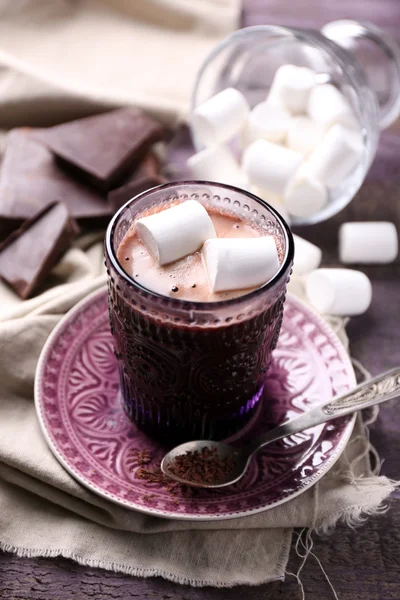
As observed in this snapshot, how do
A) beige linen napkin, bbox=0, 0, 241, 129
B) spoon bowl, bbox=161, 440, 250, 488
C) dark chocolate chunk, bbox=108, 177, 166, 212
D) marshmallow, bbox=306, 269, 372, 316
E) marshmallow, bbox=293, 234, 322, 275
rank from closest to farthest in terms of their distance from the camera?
spoon bowl, bbox=161, 440, 250, 488 → marshmallow, bbox=306, 269, 372, 316 → marshmallow, bbox=293, 234, 322, 275 → dark chocolate chunk, bbox=108, 177, 166, 212 → beige linen napkin, bbox=0, 0, 241, 129

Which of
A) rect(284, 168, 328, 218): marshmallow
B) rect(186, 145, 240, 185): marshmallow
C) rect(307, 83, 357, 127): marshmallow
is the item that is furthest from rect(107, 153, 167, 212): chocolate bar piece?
rect(307, 83, 357, 127): marshmallow

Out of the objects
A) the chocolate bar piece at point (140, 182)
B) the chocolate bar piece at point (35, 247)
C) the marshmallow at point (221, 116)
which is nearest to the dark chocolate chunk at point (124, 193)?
the chocolate bar piece at point (140, 182)

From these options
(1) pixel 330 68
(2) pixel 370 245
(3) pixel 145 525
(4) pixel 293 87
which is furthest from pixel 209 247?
(1) pixel 330 68

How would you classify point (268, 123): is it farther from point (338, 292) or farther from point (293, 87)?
point (338, 292)

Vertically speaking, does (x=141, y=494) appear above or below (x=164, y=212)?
below

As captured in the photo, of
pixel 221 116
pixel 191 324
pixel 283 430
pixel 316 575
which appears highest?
pixel 191 324

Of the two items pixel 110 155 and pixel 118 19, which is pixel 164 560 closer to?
pixel 110 155

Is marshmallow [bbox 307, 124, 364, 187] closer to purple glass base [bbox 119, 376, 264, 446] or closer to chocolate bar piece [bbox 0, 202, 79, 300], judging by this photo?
chocolate bar piece [bbox 0, 202, 79, 300]

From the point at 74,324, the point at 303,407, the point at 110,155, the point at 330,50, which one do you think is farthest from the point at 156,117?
the point at 303,407
